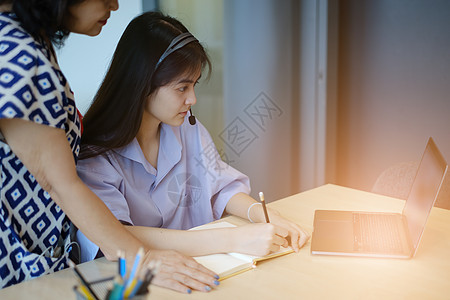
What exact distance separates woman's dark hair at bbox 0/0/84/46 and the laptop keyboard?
889mm

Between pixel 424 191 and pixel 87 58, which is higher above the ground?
pixel 87 58

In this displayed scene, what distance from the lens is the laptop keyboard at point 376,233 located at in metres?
1.22

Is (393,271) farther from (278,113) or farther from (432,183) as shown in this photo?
(278,113)

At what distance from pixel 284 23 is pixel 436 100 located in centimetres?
99

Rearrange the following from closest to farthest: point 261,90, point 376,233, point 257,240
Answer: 1. point 257,240
2. point 376,233
3. point 261,90

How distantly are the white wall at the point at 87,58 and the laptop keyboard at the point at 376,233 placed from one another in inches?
48.9

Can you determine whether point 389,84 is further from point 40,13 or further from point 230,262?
point 40,13

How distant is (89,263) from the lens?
1.20 meters

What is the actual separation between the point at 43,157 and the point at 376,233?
0.89 meters

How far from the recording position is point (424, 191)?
1259 millimetres

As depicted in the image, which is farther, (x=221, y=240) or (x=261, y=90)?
(x=261, y=90)

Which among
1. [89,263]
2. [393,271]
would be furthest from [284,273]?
[89,263]

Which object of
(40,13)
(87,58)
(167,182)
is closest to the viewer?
(40,13)

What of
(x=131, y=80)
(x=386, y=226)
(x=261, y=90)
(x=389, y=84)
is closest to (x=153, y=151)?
(x=131, y=80)
